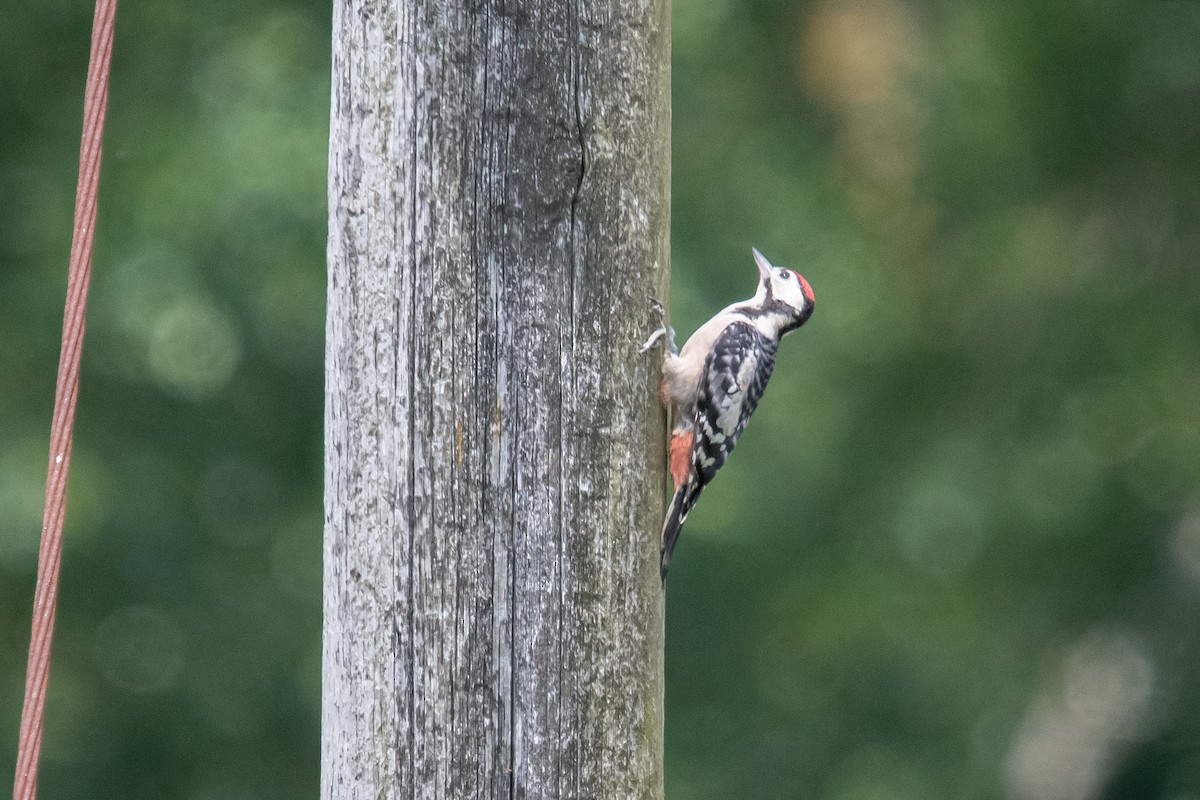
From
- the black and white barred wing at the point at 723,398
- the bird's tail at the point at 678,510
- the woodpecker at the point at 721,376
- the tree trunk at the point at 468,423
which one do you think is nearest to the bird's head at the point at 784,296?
the woodpecker at the point at 721,376

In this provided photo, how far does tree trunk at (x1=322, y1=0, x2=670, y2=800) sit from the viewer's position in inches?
89.1

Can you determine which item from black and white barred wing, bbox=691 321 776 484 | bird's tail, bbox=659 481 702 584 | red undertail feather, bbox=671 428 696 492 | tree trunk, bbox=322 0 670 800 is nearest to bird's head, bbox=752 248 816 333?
black and white barred wing, bbox=691 321 776 484

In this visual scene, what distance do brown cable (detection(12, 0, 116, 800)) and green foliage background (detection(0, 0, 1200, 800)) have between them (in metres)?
5.37

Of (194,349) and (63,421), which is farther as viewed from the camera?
(194,349)

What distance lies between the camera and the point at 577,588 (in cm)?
233

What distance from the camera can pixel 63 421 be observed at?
2234 millimetres

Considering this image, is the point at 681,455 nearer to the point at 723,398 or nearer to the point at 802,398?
the point at 723,398

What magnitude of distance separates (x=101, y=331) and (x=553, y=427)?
6.52 m

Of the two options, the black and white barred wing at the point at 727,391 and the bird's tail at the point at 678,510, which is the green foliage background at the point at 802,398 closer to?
the black and white barred wing at the point at 727,391

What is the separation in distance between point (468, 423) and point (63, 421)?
24.3 inches

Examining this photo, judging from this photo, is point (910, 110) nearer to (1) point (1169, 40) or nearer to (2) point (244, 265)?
(1) point (1169, 40)

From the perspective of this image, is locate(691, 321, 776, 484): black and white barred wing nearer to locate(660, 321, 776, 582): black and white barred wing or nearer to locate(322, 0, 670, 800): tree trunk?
locate(660, 321, 776, 582): black and white barred wing

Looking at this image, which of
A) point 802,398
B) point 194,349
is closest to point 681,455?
point 194,349

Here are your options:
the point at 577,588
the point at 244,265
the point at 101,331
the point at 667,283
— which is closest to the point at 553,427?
the point at 577,588
